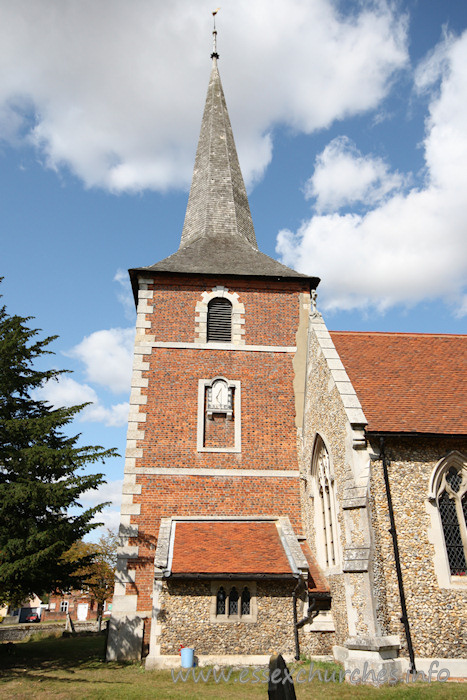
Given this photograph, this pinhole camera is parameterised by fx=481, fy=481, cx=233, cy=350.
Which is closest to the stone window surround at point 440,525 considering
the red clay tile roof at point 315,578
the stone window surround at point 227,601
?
the red clay tile roof at point 315,578

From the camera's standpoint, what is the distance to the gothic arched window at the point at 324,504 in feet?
37.4

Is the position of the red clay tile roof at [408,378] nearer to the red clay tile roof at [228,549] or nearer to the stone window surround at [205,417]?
the stone window surround at [205,417]

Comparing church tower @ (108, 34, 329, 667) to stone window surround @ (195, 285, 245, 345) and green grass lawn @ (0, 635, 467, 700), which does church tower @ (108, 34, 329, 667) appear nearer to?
stone window surround @ (195, 285, 245, 345)

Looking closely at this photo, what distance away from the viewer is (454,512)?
33.6 feet

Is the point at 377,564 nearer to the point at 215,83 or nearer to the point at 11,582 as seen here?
the point at 11,582

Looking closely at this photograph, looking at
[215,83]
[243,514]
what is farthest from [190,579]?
[215,83]

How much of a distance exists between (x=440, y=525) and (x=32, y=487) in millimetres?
9697

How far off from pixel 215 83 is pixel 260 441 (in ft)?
66.5

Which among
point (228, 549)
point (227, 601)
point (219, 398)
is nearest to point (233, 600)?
point (227, 601)

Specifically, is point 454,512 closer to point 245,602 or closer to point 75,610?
point 245,602

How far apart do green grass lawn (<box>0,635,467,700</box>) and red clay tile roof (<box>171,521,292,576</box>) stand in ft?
6.16

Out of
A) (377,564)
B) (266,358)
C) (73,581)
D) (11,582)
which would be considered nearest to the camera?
(377,564)

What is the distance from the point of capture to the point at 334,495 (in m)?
11.3

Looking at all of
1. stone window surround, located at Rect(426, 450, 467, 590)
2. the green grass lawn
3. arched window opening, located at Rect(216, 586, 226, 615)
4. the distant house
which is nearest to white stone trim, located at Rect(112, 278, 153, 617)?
the green grass lawn
